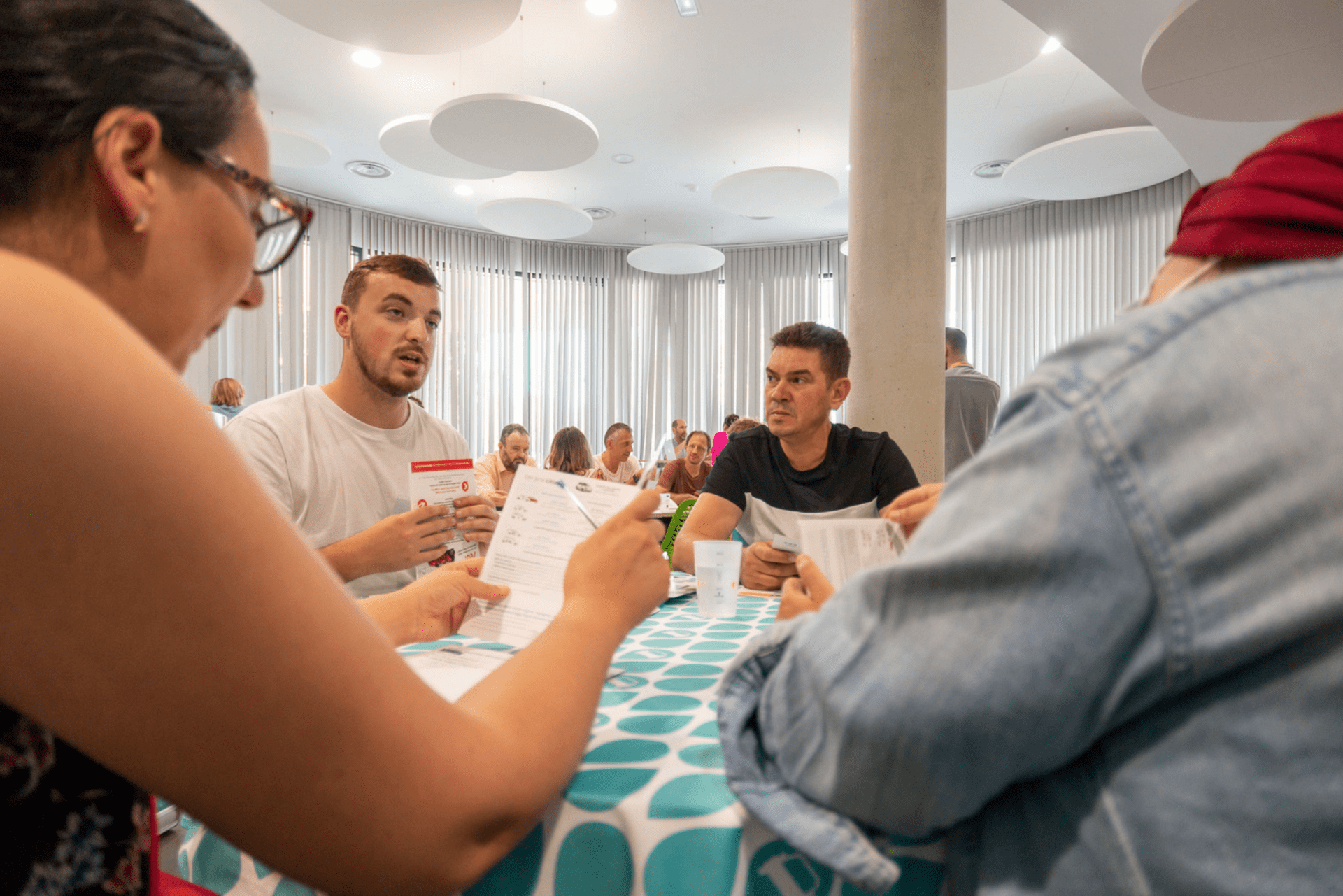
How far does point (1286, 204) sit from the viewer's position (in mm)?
609

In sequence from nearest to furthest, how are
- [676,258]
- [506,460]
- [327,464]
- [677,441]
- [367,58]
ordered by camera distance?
[327,464]
[367,58]
[506,460]
[676,258]
[677,441]

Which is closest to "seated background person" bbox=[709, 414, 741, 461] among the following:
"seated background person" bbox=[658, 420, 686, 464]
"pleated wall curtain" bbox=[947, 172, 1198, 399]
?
"seated background person" bbox=[658, 420, 686, 464]

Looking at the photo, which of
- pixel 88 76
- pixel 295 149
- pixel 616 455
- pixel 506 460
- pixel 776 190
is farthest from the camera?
pixel 616 455

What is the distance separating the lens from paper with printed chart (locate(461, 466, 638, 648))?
3.50ft

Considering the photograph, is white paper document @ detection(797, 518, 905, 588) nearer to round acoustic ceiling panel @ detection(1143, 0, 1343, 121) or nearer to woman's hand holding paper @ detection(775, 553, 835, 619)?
woman's hand holding paper @ detection(775, 553, 835, 619)

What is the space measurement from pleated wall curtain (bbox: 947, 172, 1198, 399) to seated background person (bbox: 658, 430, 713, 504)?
11.6 feet

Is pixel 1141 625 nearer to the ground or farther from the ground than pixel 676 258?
nearer to the ground

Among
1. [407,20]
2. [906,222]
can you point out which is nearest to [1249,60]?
[906,222]

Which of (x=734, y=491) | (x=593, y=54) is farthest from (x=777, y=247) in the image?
(x=734, y=491)

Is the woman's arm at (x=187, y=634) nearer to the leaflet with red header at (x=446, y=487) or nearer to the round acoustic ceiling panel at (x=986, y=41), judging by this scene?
the leaflet with red header at (x=446, y=487)

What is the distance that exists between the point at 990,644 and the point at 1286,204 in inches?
19.6

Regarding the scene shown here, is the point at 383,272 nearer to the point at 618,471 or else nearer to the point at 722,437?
the point at 618,471

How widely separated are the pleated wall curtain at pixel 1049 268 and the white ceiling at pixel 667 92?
1.77 ft

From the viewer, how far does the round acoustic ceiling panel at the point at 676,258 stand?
784 centimetres
